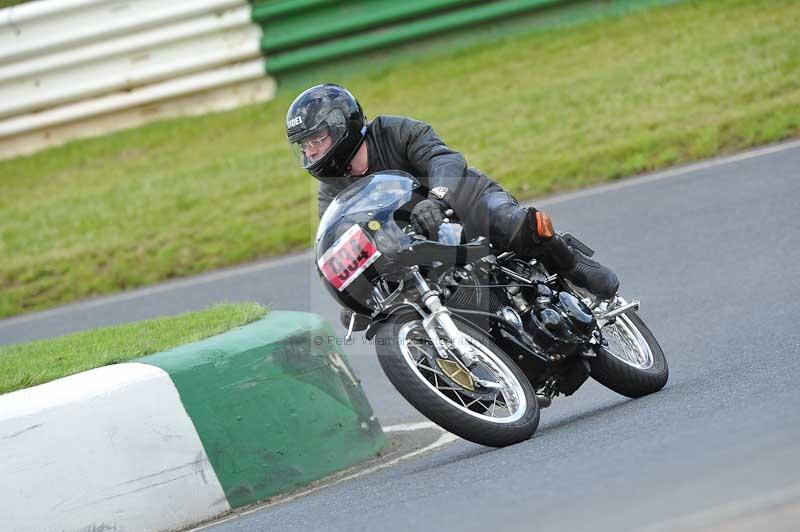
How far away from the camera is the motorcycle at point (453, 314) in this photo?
17.4ft

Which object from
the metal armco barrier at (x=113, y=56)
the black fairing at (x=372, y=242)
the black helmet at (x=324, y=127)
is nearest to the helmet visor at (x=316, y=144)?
the black helmet at (x=324, y=127)

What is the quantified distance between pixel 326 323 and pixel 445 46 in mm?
8945

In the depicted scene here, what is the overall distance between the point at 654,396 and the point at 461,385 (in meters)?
1.18

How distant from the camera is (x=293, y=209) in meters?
12.3

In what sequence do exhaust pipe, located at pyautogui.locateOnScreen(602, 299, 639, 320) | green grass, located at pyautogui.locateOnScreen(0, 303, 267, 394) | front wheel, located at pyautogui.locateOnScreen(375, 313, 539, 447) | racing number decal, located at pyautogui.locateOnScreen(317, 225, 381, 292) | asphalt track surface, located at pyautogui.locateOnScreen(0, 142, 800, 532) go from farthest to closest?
exhaust pipe, located at pyautogui.locateOnScreen(602, 299, 639, 320), green grass, located at pyautogui.locateOnScreen(0, 303, 267, 394), racing number decal, located at pyautogui.locateOnScreen(317, 225, 381, 292), front wheel, located at pyautogui.locateOnScreen(375, 313, 539, 447), asphalt track surface, located at pyautogui.locateOnScreen(0, 142, 800, 532)

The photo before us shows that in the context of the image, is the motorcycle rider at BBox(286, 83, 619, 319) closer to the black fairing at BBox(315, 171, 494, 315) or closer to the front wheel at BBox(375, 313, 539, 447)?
the black fairing at BBox(315, 171, 494, 315)

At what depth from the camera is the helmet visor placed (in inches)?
233

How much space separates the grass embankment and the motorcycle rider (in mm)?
5313

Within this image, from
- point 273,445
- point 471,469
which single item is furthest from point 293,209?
point 471,469

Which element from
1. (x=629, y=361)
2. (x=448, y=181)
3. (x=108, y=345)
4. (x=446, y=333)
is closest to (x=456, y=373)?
(x=446, y=333)

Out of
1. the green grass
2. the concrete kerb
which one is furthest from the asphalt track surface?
the green grass

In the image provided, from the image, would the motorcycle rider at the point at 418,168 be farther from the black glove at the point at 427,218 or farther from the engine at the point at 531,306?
the engine at the point at 531,306

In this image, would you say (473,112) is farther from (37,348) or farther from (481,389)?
(481,389)

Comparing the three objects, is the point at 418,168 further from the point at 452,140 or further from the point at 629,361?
the point at 452,140
